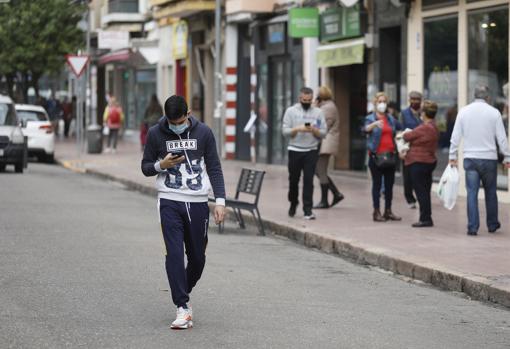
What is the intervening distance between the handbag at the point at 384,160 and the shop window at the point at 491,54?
3.96 metres

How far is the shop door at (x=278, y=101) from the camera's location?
3275 centimetres

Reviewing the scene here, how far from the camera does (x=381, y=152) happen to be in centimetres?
1759

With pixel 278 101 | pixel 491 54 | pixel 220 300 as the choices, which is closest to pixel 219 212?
pixel 220 300

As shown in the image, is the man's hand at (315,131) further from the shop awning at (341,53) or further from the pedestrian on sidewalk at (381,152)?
the shop awning at (341,53)

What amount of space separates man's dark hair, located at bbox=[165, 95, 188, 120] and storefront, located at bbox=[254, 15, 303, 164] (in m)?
22.2

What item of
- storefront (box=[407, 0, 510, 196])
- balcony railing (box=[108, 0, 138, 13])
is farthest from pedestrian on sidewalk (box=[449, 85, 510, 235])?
balcony railing (box=[108, 0, 138, 13])

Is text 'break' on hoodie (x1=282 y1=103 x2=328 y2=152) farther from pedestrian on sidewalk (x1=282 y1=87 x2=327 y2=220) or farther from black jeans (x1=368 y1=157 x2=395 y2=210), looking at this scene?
black jeans (x1=368 y1=157 x2=395 y2=210)

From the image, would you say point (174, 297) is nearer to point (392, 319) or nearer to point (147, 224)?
point (392, 319)

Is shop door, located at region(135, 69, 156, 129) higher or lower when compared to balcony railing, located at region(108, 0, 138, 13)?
lower

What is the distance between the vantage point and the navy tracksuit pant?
9.42m

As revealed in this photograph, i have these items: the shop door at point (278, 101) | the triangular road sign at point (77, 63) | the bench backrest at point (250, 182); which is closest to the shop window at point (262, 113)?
the shop door at point (278, 101)

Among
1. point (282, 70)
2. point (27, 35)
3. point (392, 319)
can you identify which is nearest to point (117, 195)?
point (282, 70)

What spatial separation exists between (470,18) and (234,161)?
14.8 m

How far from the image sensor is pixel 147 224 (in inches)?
711
